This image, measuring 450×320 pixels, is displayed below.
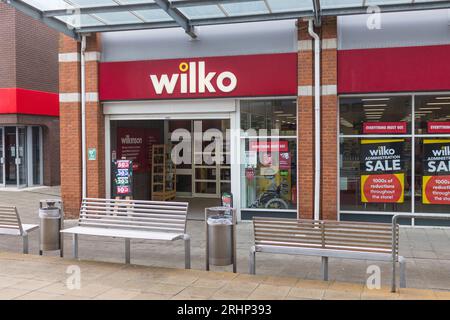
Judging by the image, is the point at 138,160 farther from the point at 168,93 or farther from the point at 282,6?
the point at 282,6

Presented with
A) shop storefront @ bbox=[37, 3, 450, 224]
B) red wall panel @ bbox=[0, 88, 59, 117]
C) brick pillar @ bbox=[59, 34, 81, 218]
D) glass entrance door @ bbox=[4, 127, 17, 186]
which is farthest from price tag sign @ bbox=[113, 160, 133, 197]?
glass entrance door @ bbox=[4, 127, 17, 186]

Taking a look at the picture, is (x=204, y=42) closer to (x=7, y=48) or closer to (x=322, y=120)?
(x=322, y=120)

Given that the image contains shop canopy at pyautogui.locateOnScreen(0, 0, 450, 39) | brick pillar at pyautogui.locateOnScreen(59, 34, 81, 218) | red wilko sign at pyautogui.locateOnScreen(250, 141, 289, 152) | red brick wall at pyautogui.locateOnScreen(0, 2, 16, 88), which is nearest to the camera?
shop canopy at pyautogui.locateOnScreen(0, 0, 450, 39)

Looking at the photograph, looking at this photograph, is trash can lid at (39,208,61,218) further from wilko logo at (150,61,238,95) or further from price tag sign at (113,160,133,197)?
wilko logo at (150,61,238,95)

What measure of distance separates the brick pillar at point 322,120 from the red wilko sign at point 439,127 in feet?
6.71

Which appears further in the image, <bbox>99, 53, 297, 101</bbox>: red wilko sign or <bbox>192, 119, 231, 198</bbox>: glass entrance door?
<bbox>192, 119, 231, 198</bbox>: glass entrance door

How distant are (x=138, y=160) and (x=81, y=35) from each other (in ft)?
13.5

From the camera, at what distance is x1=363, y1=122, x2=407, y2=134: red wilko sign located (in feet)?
34.8

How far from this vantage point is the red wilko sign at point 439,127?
1038 cm

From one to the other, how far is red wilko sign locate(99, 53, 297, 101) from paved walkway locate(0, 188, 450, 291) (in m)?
3.19

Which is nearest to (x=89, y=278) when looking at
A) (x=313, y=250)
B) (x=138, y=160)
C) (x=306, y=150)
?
(x=313, y=250)

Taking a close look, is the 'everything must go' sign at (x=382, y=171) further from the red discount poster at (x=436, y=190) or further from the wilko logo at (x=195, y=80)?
the wilko logo at (x=195, y=80)

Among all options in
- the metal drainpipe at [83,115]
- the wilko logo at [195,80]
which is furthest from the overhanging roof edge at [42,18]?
the wilko logo at [195,80]

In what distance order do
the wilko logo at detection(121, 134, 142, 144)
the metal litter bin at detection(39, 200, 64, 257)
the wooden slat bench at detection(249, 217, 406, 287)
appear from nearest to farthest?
1. the wooden slat bench at detection(249, 217, 406, 287)
2. the metal litter bin at detection(39, 200, 64, 257)
3. the wilko logo at detection(121, 134, 142, 144)
